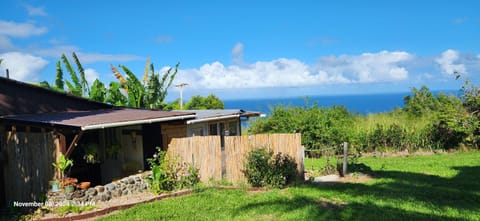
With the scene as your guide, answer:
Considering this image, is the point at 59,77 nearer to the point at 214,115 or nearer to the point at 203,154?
the point at 214,115

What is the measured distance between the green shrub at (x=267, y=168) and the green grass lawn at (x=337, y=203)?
478 millimetres

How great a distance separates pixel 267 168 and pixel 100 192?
175 inches

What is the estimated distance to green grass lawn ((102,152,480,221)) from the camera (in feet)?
25.0

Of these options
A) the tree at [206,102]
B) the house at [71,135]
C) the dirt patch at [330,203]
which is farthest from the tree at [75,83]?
the tree at [206,102]

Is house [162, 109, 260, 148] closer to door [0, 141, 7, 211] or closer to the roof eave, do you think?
the roof eave

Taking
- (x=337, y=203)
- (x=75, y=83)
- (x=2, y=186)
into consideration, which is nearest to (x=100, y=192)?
(x=2, y=186)

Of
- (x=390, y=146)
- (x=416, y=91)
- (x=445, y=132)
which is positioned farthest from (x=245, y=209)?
(x=416, y=91)

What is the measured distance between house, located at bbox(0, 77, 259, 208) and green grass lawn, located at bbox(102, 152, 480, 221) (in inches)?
100

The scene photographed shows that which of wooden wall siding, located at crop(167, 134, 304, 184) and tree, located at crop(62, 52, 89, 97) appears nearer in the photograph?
wooden wall siding, located at crop(167, 134, 304, 184)

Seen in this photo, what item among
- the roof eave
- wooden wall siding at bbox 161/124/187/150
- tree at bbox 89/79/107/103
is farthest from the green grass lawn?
tree at bbox 89/79/107/103

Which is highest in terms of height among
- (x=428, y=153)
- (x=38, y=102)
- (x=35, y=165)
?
(x=38, y=102)

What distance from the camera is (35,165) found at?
9281mm

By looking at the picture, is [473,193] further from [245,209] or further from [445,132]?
[445,132]

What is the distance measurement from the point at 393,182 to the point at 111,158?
9.19 meters
